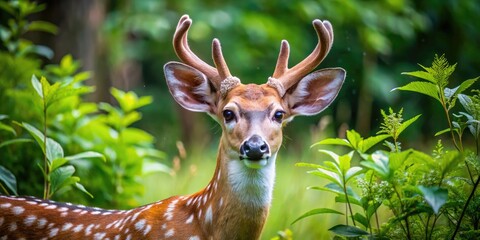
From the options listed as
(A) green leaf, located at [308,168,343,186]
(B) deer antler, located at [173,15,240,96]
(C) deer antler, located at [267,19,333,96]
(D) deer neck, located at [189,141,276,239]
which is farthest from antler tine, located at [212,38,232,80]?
(A) green leaf, located at [308,168,343,186]

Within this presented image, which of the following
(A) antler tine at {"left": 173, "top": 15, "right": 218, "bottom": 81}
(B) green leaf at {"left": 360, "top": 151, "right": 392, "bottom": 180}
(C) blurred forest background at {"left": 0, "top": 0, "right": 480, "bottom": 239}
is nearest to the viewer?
(B) green leaf at {"left": 360, "top": 151, "right": 392, "bottom": 180}

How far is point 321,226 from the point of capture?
5246mm

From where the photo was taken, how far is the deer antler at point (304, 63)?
3891mm

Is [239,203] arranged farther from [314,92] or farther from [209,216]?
[314,92]

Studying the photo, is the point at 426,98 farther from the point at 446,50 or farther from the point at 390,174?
the point at 390,174

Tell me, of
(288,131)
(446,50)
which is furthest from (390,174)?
(446,50)

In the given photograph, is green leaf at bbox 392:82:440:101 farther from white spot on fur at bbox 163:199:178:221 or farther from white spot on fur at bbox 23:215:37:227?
white spot on fur at bbox 23:215:37:227

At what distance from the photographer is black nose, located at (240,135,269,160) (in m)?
3.45

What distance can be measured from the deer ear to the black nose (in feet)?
1.86

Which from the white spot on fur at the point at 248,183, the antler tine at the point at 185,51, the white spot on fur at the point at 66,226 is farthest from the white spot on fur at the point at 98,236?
the antler tine at the point at 185,51

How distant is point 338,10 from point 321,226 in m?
4.71

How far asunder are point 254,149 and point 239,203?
325mm

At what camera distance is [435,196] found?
2.92 m

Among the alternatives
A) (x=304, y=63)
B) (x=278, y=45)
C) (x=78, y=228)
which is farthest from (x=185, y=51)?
(x=278, y=45)
